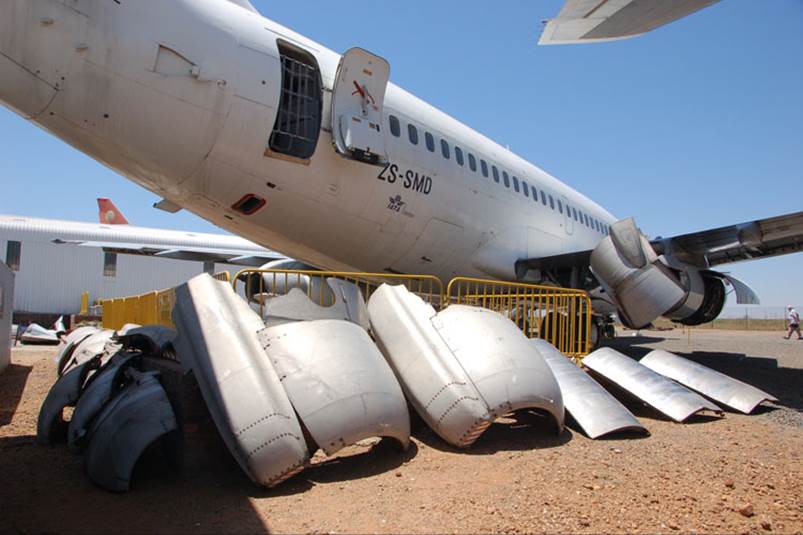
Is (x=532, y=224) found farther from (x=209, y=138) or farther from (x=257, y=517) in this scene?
(x=257, y=517)

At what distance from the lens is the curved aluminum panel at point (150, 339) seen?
21.1ft

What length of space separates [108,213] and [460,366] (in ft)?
141

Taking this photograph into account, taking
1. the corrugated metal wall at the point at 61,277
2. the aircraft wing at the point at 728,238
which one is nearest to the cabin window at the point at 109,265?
the corrugated metal wall at the point at 61,277

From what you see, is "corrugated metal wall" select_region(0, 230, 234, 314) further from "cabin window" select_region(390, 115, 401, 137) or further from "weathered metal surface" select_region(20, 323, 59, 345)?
"cabin window" select_region(390, 115, 401, 137)

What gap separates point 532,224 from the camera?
11.7m

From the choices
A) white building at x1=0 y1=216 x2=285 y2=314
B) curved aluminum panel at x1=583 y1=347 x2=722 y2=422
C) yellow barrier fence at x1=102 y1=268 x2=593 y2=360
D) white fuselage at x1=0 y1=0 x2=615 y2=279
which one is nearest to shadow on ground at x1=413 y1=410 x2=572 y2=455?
curved aluminum panel at x1=583 y1=347 x2=722 y2=422

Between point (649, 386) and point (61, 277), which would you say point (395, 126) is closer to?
point (649, 386)

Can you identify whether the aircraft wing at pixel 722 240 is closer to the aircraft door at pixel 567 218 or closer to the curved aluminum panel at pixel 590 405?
the aircraft door at pixel 567 218

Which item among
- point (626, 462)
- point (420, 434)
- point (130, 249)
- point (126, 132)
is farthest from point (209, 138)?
point (130, 249)

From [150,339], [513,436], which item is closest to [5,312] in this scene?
[150,339]

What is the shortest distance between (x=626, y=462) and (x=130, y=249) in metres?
17.0

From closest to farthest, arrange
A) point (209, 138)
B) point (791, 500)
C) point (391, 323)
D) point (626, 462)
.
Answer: point (791, 500), point (626, 462), point (391, 323), point (209, 138)

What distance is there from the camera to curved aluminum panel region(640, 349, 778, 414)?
6934 mm

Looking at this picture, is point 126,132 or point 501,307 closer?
point 126,132
